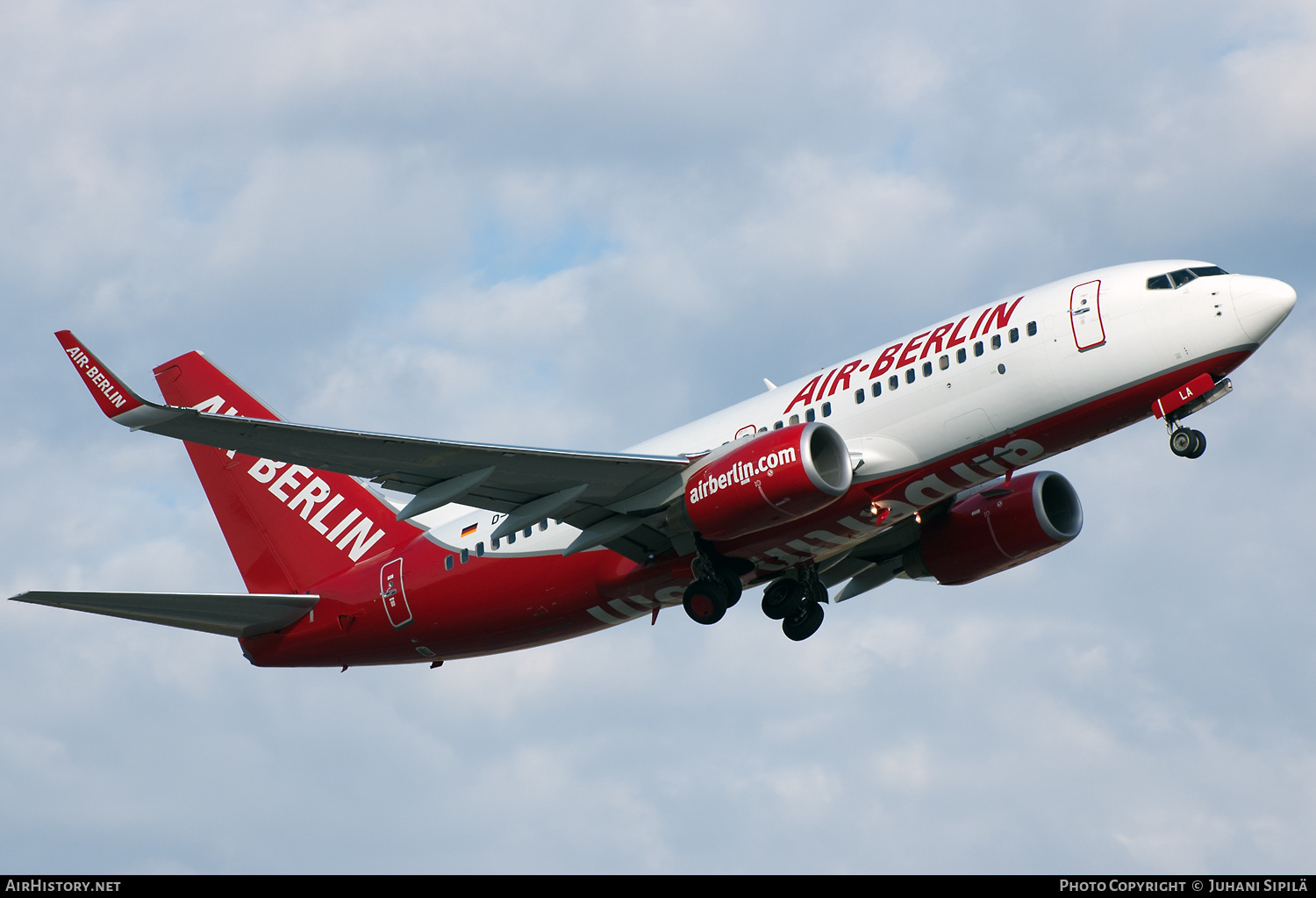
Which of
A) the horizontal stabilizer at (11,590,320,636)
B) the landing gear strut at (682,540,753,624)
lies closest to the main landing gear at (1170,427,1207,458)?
the landing gear strut at (682,540,753,624)

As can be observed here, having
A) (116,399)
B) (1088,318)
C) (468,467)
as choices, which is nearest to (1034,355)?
(1088,318)

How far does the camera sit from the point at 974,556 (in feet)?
104

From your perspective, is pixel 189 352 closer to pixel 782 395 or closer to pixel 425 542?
pixel 425 542

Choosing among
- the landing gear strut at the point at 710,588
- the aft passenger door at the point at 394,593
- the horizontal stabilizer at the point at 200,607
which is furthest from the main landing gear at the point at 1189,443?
the horizontal stabilizer at the point at 200,607

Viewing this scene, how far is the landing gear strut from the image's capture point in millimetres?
28562

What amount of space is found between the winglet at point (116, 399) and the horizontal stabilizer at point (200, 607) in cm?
496

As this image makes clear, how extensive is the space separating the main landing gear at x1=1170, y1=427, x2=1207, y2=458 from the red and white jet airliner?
0.18 feet

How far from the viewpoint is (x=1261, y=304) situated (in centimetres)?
2531

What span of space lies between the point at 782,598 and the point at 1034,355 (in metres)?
8.68

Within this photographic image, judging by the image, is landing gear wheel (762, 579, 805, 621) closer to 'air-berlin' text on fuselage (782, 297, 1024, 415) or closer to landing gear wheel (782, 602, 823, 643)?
landing gear wheel (782, 602, 823, 643)

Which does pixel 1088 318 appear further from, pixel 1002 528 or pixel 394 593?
pixel 394 593

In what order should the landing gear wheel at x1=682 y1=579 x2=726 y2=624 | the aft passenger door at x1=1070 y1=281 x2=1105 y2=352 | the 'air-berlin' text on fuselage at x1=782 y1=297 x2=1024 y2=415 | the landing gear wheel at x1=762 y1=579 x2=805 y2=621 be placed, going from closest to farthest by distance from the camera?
the aft passenger door at x1=1070 y1=281 x2=1105 y2=352 < the 'air-berlin' text on fuselage at x1=782 y1=297 x2=1024 y2=415 < the landing gear wheel at x1=682 y1=579 x2=726 y2=624 < the landing gear wheel at x1=762 y1=579 x2=805 y2=621

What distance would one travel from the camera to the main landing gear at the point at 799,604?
32.0 metres
